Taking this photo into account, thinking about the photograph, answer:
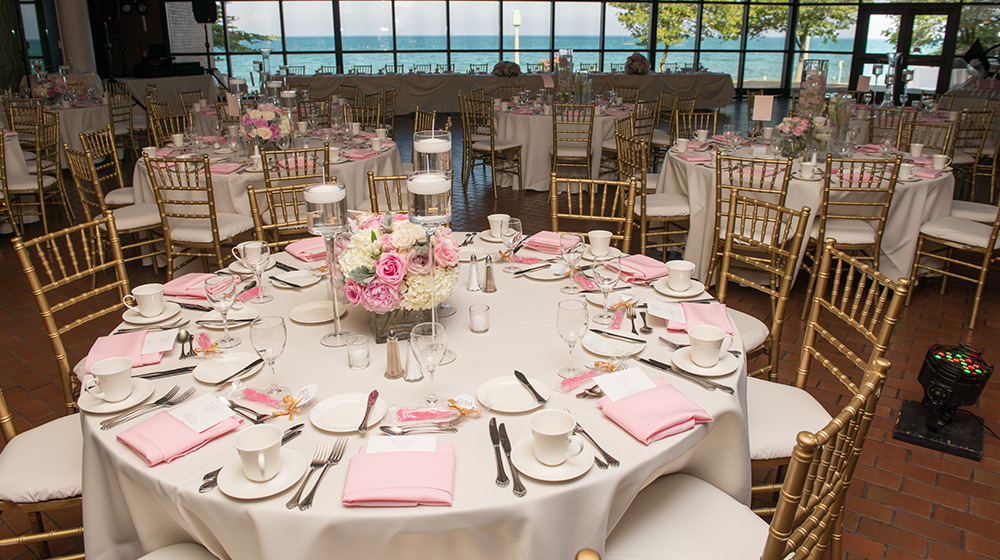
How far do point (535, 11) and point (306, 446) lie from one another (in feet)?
51.9

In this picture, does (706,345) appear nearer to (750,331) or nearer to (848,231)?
(750,331)

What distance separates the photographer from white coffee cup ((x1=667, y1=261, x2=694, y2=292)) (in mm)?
2301

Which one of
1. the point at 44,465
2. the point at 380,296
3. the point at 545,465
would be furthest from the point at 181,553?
the point at 545,465

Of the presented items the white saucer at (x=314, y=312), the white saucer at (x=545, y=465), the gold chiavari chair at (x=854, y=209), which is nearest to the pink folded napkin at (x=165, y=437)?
the white saucer at (x=314, y=312)

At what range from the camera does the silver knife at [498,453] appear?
137 cm

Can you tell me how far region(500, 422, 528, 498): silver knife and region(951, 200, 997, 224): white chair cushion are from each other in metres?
4.13

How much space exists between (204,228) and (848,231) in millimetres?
3906

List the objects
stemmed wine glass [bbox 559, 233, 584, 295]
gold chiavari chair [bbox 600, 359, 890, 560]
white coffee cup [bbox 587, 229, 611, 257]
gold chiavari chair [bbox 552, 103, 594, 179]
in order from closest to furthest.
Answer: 1. gold chiavari chair [bbox 600, 359, 890, 560]
2. stemmed wine glass [bbox 559, 233, 584, 295]
3. white coffee cup [bbox 587, 229, 611, 257]
4. gold chiavari chair [bbox 552, 103, 594, 179]

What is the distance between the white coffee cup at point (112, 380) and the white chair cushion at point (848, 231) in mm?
3714

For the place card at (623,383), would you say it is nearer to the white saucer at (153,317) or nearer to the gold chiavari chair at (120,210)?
the white saucer at (153,317)

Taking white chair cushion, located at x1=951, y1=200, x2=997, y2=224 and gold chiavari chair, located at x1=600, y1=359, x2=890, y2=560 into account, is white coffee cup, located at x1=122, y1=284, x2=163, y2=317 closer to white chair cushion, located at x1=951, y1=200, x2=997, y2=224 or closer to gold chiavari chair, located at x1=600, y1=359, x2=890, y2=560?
gold chiavari chair, located at x1=600, y1=359, x2=890, y2=560

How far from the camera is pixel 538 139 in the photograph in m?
7.05

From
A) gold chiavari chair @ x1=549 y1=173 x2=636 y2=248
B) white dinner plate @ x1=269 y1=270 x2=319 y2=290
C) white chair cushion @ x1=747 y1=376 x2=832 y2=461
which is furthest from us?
gold chiavari chair @ x1=549 y1=173 x2=636 y2=248

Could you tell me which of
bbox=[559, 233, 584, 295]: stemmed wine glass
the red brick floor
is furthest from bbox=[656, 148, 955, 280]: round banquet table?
bbox=[559, 233, 584, 295]: stemmed wine glass
